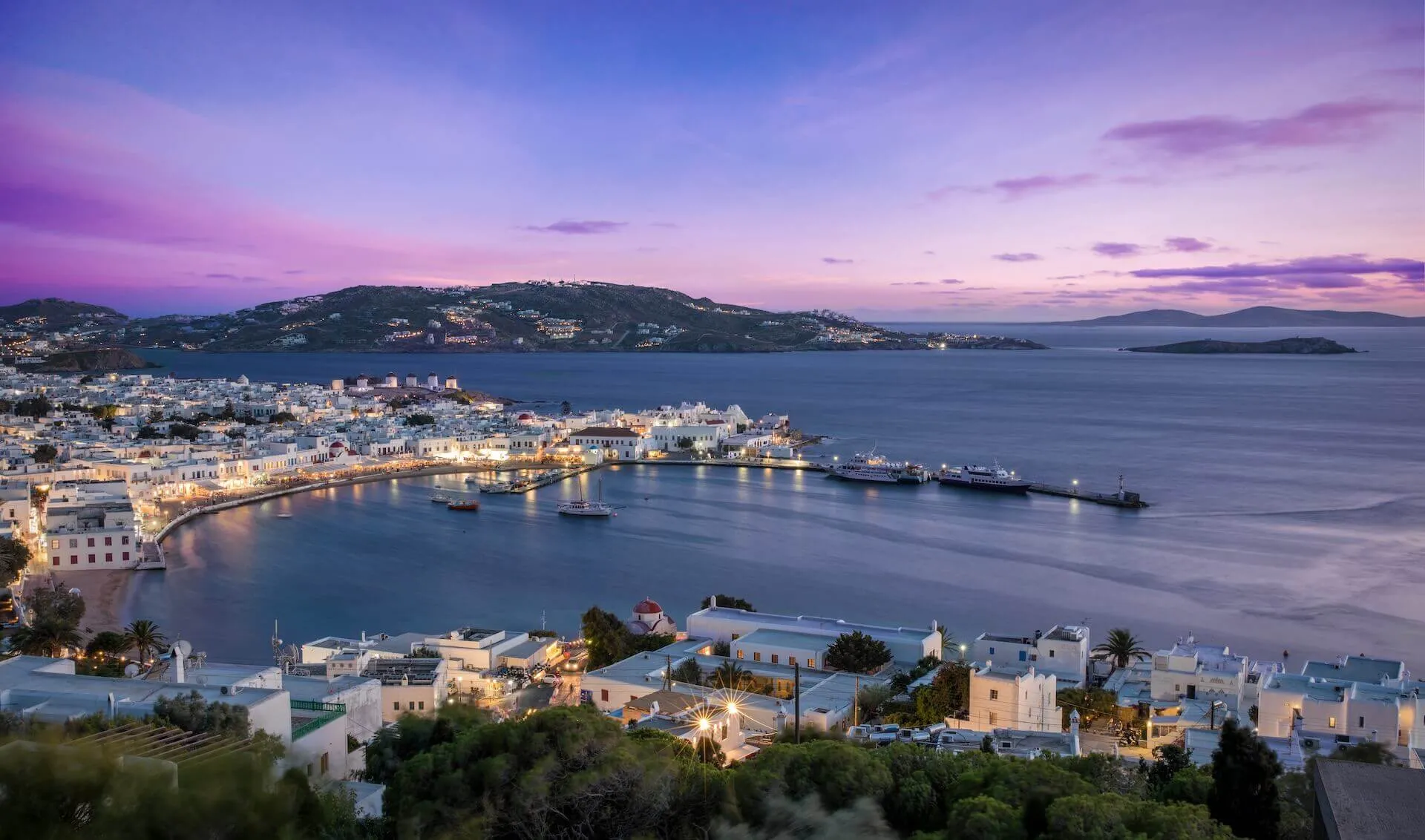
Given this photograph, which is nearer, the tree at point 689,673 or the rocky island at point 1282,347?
the tree at point 689,673

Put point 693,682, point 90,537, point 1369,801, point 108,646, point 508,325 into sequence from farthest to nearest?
point 508,325 < point 90,537 < point 108,646 < point 693,682 < point 1369,801

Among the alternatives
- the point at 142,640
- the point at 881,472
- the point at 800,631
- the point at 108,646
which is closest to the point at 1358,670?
the point at 800,631

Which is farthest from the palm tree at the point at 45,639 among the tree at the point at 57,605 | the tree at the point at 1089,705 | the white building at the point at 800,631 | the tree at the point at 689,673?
the tree at the point at 1089,705

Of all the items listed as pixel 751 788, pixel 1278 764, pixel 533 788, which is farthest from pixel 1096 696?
pixel 533 788

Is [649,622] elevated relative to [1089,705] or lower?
lower

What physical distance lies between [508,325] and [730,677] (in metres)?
96.3

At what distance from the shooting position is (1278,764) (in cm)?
425

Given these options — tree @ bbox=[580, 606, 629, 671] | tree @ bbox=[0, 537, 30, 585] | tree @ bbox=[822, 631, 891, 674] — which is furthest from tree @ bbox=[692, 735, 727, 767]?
tree @ bbox=[0, 537, 30, 585]

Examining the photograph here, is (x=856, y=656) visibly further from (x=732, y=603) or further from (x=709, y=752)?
(x=709, y=752)

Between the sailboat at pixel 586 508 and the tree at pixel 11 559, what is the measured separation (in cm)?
871

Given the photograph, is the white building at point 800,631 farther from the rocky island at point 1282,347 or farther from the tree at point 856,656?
the rocky island at point 1282,347

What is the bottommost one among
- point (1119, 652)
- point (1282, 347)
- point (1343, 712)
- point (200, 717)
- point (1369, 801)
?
point (1119, 652)

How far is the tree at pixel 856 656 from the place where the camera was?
9.16m

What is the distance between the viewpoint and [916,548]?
16.5 metres
